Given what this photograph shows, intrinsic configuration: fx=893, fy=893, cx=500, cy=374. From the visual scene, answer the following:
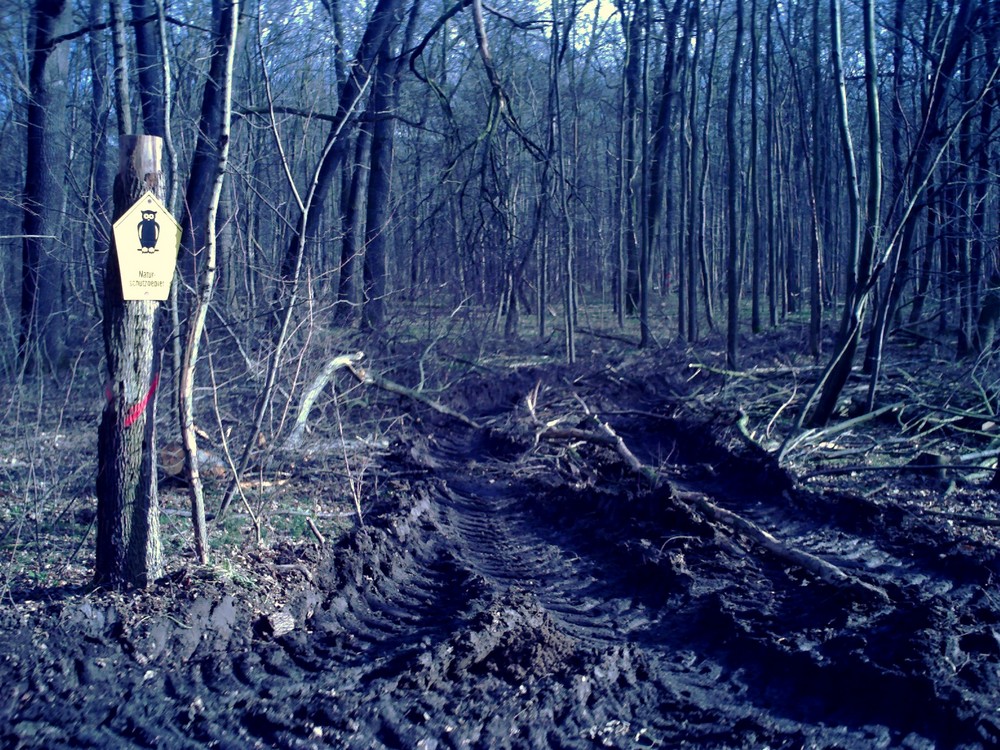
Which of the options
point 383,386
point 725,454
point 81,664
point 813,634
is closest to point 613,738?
point 813,634

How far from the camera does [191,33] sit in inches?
520

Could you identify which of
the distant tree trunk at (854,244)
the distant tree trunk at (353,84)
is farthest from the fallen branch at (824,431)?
the distant tree trunk at (353,84)

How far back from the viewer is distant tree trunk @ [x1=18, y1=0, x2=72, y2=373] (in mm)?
13609

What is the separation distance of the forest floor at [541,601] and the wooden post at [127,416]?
0.97 feet

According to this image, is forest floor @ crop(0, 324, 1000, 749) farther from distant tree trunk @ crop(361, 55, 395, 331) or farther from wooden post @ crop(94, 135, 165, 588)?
distant tree trunk @ crop(361, 55, 395, 331)

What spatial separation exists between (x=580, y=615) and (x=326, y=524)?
118 inches

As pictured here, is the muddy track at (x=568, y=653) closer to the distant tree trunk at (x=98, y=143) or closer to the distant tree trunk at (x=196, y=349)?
the distant tree trunk at (x=196, y=349)

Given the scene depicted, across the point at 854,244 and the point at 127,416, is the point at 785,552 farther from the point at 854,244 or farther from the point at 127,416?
the point at 854,244

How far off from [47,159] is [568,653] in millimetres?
13037

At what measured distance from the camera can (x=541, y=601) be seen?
6484 mm

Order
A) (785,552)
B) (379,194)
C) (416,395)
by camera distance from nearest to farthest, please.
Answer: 1. (785,552)
2. (416,395)
3. (379,194)

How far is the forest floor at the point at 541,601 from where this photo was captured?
4414 mm

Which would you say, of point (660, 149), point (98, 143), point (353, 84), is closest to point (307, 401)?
point (98, 143)

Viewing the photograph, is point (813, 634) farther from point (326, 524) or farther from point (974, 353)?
Result: point (974, 353)
